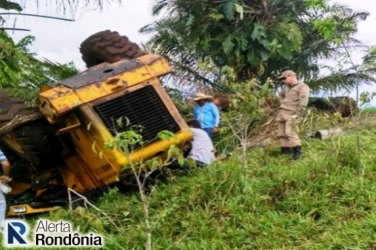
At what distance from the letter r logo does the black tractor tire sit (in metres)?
2.18

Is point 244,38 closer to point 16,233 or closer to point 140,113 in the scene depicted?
point 140,113

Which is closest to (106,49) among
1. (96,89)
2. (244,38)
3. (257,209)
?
(96,89)

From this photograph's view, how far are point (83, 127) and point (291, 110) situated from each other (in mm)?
2670

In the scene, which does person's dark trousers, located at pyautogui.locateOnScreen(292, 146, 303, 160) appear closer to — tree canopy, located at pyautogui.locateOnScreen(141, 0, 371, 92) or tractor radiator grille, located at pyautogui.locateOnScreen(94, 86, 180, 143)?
tractor radiator grille, located at pyautogui.locateOnScreen(94, 86, 180, 143)

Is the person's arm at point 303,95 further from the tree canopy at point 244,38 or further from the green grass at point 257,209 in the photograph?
the tree canopy at point 244,38

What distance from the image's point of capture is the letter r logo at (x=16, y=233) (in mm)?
5566

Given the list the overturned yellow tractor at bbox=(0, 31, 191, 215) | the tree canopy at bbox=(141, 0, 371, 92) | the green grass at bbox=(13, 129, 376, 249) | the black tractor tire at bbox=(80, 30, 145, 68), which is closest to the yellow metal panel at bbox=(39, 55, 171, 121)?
the overturned yellow tractor at bbox=(0, 31, 191, 215)

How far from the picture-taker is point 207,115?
831 centimetres

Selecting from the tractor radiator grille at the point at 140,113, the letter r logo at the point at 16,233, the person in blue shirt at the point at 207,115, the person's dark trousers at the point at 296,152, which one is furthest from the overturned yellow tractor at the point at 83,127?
the person's dark trousers at the point at 296,152

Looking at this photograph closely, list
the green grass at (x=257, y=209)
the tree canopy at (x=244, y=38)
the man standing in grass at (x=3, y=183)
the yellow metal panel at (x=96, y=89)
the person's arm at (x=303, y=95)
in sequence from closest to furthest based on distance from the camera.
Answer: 1. the green grass at (x=257, y=209)
2. the man standing in grass at (x=3, y=183)
3. the yellow metal panel at (x=96, y=89)
4. the person's arm at (x=303, y=95)
5. the tree canopy at (x=244, y=38)

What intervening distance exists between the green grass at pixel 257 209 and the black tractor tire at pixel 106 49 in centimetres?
155

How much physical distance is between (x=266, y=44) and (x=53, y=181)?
524 cm

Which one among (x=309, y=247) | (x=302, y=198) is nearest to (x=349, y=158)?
(x=302, y=198)

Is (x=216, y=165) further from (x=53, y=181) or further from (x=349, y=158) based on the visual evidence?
(x=53, y=181)
